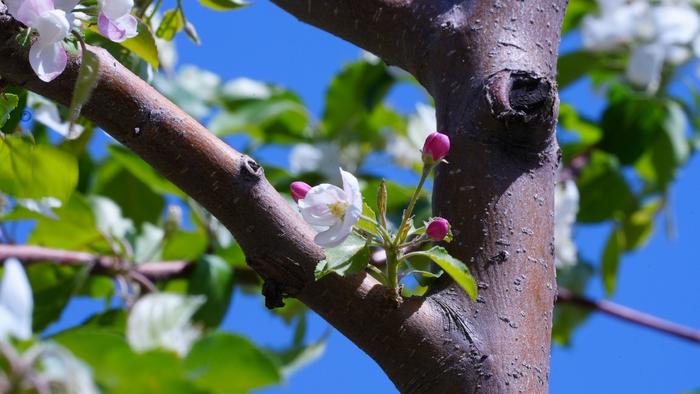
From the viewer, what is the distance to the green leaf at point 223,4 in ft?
3.22

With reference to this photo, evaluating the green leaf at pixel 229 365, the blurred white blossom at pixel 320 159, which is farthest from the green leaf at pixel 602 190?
the green leaf at pixel 229 365

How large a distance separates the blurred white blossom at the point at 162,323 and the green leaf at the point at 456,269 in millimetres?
499

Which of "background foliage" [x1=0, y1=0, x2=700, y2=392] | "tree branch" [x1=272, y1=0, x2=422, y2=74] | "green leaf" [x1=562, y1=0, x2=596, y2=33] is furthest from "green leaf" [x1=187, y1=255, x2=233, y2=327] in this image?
"green leaf" [x1=562, y1=0, x2=596, y2=33]

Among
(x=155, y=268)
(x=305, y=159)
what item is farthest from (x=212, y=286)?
(x=305, y=159)

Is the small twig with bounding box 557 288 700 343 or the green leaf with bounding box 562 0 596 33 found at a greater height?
the green leaf with bounding box 562 0 596 33

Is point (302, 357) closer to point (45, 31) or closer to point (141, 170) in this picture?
point (141, 170)

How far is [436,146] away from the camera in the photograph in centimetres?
75

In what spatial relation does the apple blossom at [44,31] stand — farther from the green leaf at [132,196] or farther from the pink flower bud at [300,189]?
the green leaf at [132,196]

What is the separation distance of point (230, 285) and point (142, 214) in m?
0.36

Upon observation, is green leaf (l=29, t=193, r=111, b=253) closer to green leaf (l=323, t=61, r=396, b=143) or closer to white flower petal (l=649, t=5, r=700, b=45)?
green leaf (l=323, t=61, r=396, b=143)

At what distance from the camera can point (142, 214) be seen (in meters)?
1.80

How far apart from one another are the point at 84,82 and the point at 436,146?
24cm

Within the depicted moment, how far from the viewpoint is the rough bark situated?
0.71 m

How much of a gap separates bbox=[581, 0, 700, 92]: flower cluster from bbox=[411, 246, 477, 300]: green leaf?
1.32 meters
